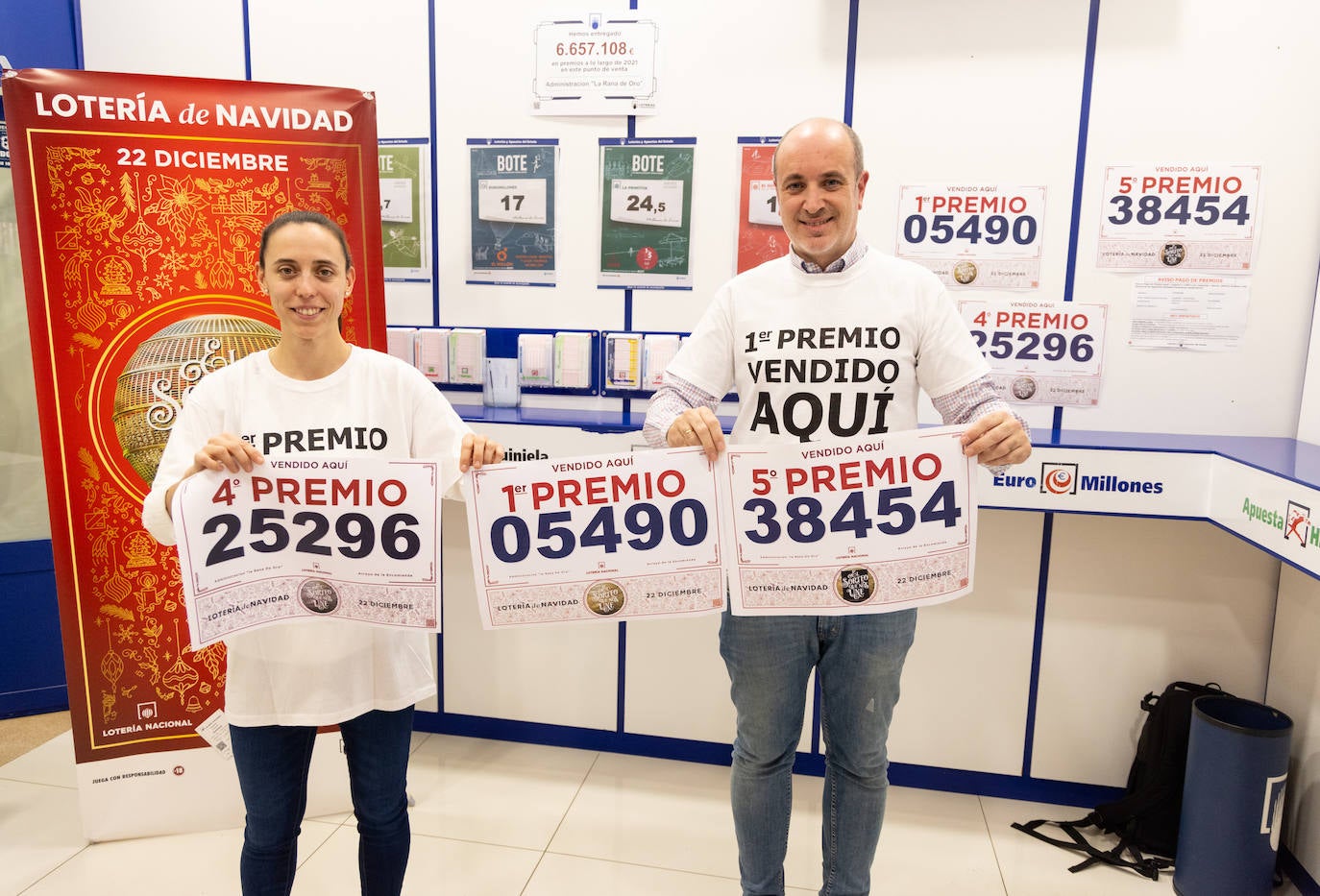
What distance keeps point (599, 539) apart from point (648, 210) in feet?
5.16

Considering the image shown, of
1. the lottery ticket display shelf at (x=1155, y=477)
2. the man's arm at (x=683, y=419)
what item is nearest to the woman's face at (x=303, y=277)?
the man's arm at (x=683, y=419)

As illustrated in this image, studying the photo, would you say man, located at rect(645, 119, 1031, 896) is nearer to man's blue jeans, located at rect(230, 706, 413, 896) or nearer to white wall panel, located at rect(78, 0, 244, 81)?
man's blue jeans, located at rect(230, 706, 413, 896)

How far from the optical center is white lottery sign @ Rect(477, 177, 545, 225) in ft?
9.77

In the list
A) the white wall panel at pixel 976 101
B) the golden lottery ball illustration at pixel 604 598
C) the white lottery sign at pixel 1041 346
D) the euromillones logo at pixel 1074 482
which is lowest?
the golden lottery ball illustration at pixel 604 598

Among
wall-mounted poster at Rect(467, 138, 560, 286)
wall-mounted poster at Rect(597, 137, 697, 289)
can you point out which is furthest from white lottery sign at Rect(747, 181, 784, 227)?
wall-mounted poster at Rect(467, 138, 560, 286)

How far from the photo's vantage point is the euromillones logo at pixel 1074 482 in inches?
95.8

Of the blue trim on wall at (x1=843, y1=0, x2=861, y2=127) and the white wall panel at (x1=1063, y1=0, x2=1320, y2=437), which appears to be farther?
the blue trim on wall at (x1=843, y1=0, x2=861, y2=127)

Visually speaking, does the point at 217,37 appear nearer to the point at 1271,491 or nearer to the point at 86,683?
the point at 86,683

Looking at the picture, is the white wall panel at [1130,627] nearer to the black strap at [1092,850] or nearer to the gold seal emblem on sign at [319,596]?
the black strap at [1092,850]

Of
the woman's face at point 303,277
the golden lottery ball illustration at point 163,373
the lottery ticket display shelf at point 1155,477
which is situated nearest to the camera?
the woman's face at point 303,277

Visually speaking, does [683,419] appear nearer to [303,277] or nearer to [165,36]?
[303,277]

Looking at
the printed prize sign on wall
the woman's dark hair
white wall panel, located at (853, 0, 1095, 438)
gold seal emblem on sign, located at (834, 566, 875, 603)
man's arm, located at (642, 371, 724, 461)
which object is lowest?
gold seal emblem on sign, located at (834, 566, 875, 603)

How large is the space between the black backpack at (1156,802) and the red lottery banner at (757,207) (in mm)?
1912

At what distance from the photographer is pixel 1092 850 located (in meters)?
2.53
